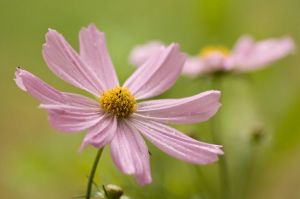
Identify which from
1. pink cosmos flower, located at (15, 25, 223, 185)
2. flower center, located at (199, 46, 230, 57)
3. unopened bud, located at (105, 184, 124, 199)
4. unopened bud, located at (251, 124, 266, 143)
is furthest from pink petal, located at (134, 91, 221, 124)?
flower center, located at (199, 46, 230, 57)

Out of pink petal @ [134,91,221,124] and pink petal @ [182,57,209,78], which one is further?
pink petal @ [182,57,209,78]

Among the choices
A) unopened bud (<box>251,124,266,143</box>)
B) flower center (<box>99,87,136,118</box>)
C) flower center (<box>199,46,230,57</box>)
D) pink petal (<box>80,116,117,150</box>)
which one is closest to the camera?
pink petal (<box>80,116,117,150</box>)

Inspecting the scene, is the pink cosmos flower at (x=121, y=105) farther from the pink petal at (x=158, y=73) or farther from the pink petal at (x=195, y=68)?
the pink petal at (x=195, y=68)

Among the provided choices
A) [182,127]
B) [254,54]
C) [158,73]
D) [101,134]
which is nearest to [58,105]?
[101,134]

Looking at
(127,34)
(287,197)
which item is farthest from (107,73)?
(127,34)

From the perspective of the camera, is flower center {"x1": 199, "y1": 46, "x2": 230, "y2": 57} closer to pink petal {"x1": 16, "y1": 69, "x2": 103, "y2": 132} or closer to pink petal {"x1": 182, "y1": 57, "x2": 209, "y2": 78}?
pink petal {"x1": 182, "y1": 57, "x2": 209, "y2": 78}

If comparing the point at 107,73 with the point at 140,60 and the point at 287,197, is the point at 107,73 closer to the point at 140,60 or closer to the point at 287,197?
the point at 140,60

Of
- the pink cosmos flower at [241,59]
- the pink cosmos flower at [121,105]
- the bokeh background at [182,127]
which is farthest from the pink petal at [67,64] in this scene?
the pink cosmos flower at [241,59]

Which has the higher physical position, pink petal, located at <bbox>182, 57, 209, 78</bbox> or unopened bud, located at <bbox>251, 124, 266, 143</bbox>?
pink petal, located at <bbox>182, 57, 209, 78</bbox>

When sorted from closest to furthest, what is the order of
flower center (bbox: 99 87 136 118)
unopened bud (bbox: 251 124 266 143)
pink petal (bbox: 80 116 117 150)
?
pink petal (bbox: 80 116 117 150) < flower center (bbox: 99 87 136 118) < unopened bud (bbox: 251 124 266 143)
